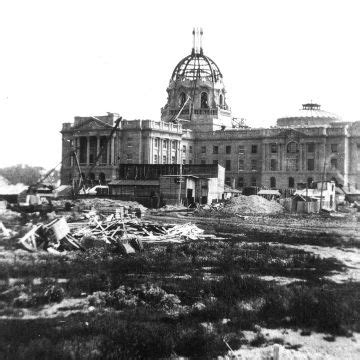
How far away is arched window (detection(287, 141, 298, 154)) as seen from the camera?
75500 millimetres

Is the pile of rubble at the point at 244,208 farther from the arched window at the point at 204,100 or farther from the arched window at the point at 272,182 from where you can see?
the arched window at the point at 204,100

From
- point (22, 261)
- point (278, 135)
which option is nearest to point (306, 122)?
point (278, 135)

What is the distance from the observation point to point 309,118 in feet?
276

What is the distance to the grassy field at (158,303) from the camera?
912cm

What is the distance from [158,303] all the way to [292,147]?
6691cm

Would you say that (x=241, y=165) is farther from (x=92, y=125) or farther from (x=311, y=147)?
(x=92, y=125)

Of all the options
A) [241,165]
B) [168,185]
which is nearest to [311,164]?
[241,165]

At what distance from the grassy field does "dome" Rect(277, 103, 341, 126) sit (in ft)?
225

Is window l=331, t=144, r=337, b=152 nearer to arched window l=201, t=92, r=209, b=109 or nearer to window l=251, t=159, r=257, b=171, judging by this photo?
window l=251, t=159, r=257, b=171

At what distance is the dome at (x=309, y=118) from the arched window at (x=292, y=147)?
31.8 feet

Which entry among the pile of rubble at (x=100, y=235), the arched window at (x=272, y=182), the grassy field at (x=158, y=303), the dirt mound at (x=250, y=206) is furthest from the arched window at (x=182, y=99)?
the grassy field at (x=158, y=303)

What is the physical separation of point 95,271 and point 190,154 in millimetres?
67461

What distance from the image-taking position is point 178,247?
823 inches

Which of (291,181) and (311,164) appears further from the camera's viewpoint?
(291,181)
